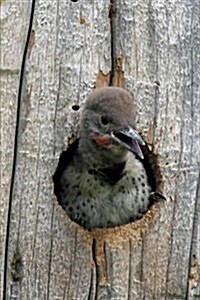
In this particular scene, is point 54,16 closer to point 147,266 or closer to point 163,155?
point 163,155

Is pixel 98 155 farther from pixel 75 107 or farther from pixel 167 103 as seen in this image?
pixel 167 103

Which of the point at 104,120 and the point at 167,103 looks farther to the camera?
the point at 167,103

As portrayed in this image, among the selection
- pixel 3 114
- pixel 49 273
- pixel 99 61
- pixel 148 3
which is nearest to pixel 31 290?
pixel 49 273

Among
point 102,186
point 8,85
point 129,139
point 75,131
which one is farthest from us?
point 102,186

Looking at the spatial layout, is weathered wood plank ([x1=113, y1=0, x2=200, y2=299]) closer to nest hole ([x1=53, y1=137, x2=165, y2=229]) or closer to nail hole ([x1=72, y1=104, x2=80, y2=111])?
nest hole ([x1=53, y1=137, x2=165, y2=229])

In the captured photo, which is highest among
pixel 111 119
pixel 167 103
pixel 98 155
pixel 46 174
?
pixel 167 103

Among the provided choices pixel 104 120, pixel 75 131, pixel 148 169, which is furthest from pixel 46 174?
pixel 148 169

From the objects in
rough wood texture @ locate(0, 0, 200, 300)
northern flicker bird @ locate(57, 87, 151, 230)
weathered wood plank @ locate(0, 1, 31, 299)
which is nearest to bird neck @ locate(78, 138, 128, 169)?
northern flicker bird @ locate(57, 87, 151, 230)
